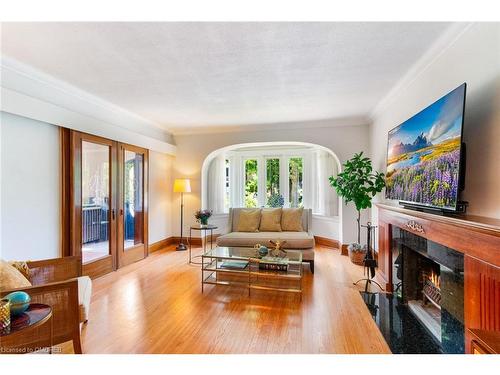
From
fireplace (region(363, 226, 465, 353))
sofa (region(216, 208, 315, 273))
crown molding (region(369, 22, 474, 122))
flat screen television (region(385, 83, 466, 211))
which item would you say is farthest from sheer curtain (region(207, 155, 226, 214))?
flat screen television (region(385, 83, 466, 211))

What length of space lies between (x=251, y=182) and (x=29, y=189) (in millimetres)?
4507

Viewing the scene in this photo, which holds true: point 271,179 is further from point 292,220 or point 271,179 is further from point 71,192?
point 71,192

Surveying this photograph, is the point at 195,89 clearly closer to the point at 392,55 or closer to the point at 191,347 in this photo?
the point at 392,55

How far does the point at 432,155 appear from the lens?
1969mm

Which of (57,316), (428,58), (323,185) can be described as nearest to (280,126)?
(323,185)

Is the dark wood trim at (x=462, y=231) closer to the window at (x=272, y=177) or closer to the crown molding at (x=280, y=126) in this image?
the crown molding at (x=280, y=126)

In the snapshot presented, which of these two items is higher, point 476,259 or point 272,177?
point 272,177

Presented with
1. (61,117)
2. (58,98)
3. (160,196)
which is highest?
(58,98)

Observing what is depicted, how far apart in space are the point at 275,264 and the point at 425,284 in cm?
157

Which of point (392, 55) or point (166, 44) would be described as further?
point (392, 55)

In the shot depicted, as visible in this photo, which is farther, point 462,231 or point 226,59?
point 226,59

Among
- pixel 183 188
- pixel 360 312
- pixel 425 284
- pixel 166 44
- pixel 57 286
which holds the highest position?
pixel 166 44

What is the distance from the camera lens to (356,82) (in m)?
2.96
